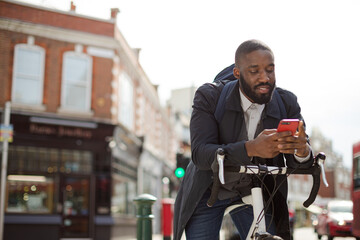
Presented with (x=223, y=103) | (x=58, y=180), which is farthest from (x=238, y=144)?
(x=58, y=180)

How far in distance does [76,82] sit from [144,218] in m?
12.4

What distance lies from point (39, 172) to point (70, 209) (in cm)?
169

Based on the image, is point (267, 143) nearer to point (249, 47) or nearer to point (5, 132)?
point (249, 47)

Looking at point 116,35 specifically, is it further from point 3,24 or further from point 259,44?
point 259,44

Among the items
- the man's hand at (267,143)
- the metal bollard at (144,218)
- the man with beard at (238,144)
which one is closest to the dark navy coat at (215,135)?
the man with beard at (238,144)

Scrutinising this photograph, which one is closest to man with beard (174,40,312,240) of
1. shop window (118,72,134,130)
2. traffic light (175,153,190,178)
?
traffic light (175,153,190,178)

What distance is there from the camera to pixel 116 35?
61.4 feet

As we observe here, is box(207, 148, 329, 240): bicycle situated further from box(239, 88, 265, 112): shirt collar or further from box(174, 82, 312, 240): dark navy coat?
box(239, 88, 265, 112): shirt collar

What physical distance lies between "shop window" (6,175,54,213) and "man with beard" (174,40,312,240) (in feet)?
46.7

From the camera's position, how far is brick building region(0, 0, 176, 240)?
1609cm

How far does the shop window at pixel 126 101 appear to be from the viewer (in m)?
19.6

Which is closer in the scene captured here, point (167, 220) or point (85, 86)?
point (167, 220)

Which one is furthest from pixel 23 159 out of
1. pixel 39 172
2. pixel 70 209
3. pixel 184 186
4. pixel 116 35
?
pixel 184 186

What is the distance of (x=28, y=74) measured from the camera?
17000 mm
